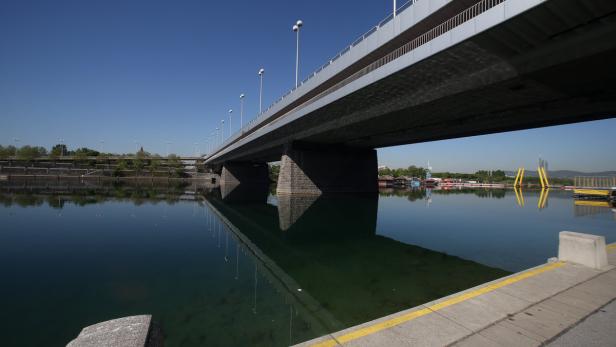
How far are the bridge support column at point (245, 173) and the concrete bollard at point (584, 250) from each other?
7762cm

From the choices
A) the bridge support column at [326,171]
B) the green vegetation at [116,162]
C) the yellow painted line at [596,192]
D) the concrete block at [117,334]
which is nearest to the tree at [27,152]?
the green vegetation at [116,162]

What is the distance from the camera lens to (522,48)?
13227 mm

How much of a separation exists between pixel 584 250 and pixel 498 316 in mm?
4711

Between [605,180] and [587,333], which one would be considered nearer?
[587,333]

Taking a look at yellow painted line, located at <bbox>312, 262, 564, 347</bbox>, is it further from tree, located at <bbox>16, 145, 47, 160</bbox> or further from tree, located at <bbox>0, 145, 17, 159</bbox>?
tree, located at <bbox>0, 145, 17, 159</bbox>

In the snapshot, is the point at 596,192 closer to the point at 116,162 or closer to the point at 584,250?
the point at 584,250

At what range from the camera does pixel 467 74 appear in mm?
16203

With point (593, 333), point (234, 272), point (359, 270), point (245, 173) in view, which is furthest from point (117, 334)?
point (245, 173)

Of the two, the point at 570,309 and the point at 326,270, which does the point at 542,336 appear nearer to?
the point at 570,309

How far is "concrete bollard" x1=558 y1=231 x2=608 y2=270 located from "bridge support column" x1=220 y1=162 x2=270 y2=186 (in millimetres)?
77623

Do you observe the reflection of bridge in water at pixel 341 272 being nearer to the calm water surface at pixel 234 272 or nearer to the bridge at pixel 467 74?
the calm water surface at pixel 234 272

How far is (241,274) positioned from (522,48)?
14793 millimetres

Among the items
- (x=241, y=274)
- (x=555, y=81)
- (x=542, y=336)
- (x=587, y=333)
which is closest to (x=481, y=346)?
(x=542, y=336)

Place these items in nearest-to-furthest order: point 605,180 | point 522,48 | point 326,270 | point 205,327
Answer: point 205,327 → point 326,270 → point 522,48 → point 605,180
